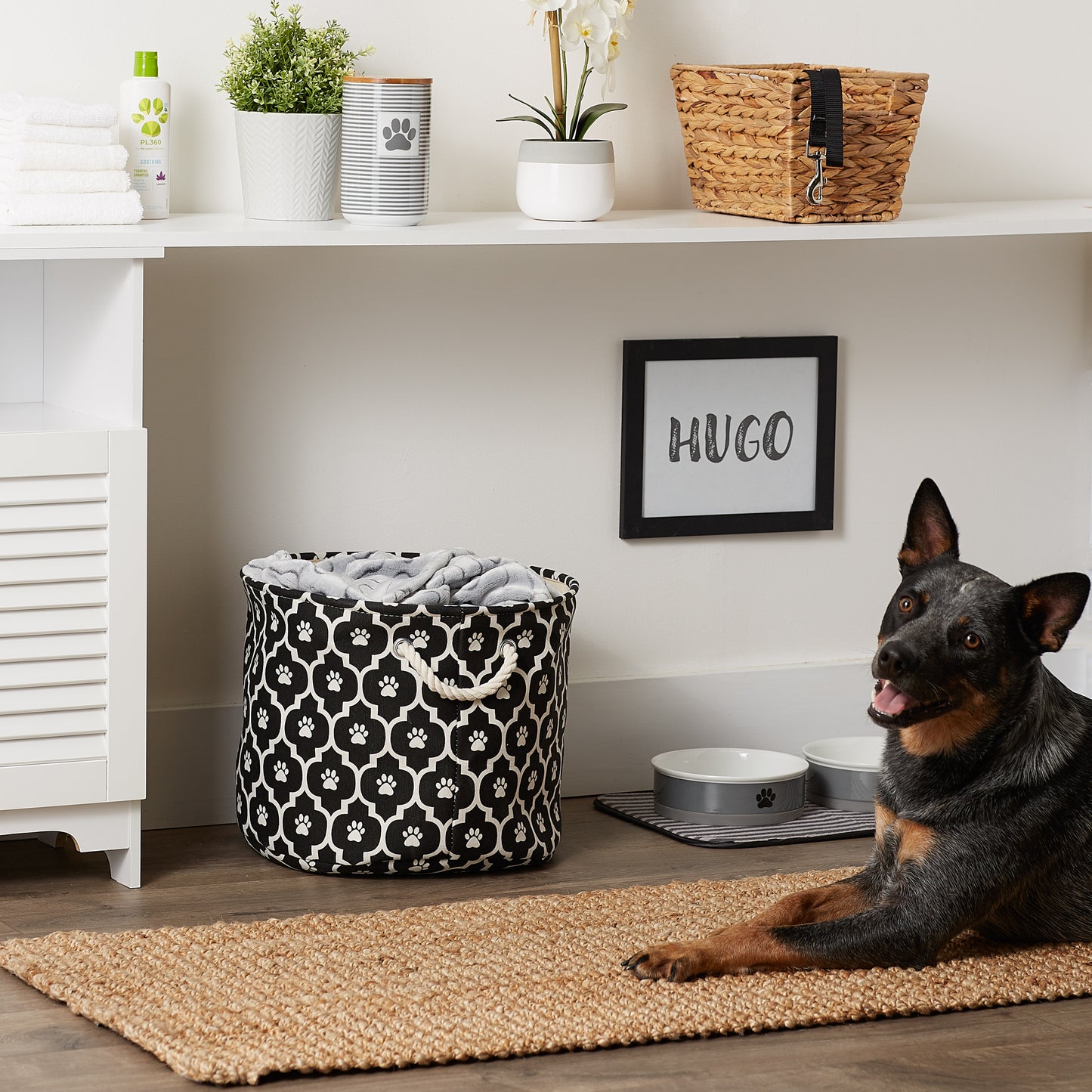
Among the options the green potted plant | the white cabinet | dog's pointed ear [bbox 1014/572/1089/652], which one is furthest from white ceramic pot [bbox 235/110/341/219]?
dog's pointed ear [bbox 1014/572/1089/652]

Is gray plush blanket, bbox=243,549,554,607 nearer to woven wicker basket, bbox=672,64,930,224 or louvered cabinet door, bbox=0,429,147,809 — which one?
louvered cabinet door, bbox=0,429,147,809

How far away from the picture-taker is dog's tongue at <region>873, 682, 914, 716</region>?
205cm

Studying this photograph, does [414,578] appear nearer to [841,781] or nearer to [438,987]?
[438,987]

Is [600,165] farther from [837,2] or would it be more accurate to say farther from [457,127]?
[837,2]

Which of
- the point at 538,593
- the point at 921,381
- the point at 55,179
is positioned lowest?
the point at 538,593

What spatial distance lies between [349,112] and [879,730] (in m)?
1.45

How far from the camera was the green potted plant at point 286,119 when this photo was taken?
8.36 feet

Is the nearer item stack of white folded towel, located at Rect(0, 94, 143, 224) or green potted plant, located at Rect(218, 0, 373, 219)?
stack of white folded towel, located at Rect(0, 94, 143, 224)

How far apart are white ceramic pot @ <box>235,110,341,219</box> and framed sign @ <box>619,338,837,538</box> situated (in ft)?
2.07

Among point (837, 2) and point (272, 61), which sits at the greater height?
point (837, 2)

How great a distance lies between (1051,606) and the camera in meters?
2.03

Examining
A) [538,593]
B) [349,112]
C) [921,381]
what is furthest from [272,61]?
[921,381]

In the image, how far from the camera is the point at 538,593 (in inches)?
102

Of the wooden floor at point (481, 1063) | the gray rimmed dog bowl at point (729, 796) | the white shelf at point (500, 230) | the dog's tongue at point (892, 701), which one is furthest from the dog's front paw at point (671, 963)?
the white shelf at point (500, 230)
